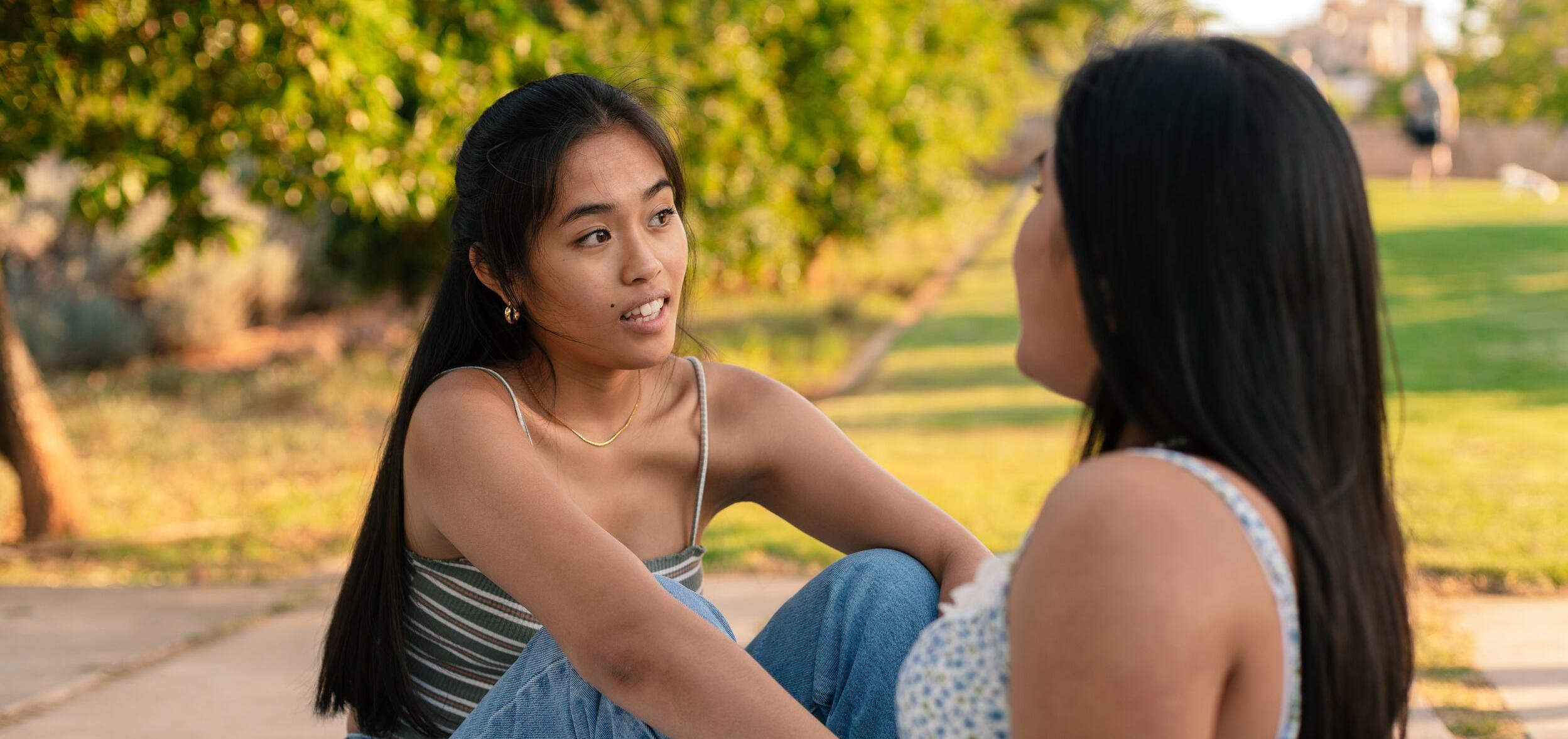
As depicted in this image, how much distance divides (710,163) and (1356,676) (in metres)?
6.24

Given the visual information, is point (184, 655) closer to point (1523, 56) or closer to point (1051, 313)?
point (1051, 313)

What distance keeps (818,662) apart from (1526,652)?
255 centimetres

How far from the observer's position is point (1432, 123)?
29.3 metres

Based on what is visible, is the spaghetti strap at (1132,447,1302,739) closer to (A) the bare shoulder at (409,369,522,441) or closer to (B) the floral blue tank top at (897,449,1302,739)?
(B) the floral blue tank top at (897,449,1302,739)

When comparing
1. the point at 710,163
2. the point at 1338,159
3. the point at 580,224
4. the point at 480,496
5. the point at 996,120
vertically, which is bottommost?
the point at 996,120

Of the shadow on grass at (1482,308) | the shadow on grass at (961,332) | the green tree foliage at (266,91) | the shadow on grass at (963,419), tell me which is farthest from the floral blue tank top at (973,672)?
the shadow on grass at (961,332)

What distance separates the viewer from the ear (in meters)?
2.21

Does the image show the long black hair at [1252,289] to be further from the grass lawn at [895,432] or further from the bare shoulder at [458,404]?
the bare shoulder at [458,404]

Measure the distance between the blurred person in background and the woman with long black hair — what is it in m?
30.5

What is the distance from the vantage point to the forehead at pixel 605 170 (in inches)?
83.8

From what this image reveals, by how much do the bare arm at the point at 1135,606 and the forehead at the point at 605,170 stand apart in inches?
45.8

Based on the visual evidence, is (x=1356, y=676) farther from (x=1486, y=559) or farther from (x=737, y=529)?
(x=737, y=529)

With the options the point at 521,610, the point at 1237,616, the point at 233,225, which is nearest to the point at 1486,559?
the point at 521,610

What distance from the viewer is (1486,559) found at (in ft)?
15.7
